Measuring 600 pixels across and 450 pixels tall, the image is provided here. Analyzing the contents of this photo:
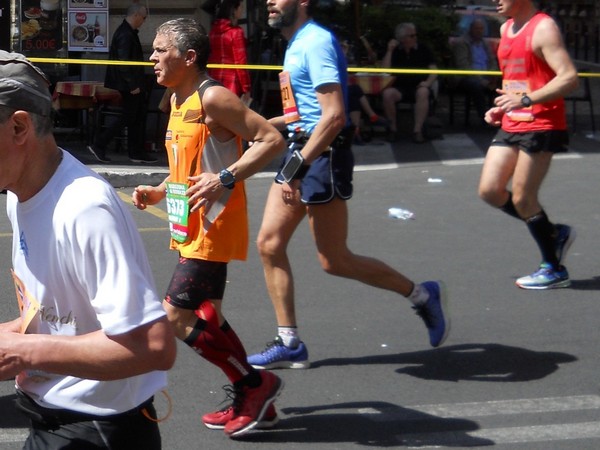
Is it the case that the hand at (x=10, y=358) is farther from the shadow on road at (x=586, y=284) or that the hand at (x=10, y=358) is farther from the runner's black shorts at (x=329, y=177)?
the shadow on road at (x=586, y=284)

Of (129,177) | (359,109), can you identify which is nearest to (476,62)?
(359,109)

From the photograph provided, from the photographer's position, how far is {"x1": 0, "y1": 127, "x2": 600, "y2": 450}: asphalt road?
16.6 feet

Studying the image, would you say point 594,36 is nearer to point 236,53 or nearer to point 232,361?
point 236,53

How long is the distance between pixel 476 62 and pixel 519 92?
995 centimetres

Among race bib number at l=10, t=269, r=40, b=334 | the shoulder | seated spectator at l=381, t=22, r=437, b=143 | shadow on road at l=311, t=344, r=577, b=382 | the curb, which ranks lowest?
the curb

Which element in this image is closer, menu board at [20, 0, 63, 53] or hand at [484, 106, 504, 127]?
hand at [484, 106, 504, 127]

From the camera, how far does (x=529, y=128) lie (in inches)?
289

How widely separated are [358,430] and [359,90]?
10.0 m

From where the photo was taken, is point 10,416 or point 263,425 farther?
point 10,416

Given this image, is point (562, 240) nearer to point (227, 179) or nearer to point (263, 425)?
point (263, 425)

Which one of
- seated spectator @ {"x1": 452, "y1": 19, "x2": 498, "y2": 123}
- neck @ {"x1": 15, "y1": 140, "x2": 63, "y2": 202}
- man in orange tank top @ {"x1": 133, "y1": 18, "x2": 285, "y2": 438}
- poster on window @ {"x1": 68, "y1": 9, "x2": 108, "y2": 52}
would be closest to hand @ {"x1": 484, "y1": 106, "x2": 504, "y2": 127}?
man in orange tank top @ {"x1": 133, "y1": 18, "x2": 285, "y2": 438}

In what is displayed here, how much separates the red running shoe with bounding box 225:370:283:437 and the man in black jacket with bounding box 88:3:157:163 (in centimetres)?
833

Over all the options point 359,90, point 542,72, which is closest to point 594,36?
point 359,90

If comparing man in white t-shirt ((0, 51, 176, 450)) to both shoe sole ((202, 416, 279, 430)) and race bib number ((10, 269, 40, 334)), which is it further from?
shoe sole ((202, 416, 279, 430))
